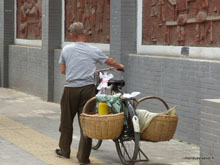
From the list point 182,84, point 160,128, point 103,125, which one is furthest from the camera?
point 182,84

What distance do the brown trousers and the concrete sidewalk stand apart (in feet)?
0.63

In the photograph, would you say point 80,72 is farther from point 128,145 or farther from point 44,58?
point 44,58

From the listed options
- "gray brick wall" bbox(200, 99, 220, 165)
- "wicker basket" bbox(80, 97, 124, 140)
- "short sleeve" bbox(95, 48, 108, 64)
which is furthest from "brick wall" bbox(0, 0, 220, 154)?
"short sleeve" bbox(95, 48, 108, 64)

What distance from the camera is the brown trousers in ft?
25.4

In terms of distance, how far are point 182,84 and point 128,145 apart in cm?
197

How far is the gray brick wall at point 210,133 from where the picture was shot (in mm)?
7000

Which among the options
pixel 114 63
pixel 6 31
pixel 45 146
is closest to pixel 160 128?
pixel 114 63

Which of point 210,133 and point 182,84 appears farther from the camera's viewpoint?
point 182,84

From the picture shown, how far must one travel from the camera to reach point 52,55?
15.1m

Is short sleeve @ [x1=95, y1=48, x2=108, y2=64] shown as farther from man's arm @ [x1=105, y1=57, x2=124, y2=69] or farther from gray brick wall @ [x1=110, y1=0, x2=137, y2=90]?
gray brick wall @ [x1=110, y1=0, x2=137, y2=90]

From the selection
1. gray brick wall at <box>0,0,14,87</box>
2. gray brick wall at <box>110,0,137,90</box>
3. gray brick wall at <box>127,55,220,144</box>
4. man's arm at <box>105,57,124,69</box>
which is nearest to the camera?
man's arm at <box>105,57,124,69</box>

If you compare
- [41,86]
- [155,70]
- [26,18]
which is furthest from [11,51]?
[155,70]

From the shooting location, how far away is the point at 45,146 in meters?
8.95

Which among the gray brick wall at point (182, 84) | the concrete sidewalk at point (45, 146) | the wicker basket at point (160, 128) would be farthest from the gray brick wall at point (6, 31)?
the wicker basket at point (160, 128)
